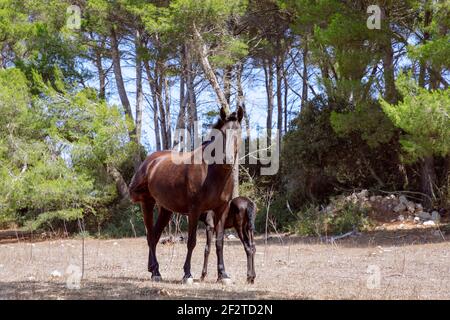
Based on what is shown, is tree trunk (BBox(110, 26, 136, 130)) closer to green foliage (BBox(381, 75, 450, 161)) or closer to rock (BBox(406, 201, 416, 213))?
rock (BBox(406, 201, 416, 213))

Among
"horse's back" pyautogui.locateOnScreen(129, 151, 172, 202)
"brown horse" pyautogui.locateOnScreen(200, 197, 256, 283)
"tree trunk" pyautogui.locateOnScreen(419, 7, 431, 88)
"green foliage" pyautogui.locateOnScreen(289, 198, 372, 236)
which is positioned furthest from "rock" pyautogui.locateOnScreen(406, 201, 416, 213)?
"horse's back" pyautogui.locateOnScreen(129, 151, 172, 202)

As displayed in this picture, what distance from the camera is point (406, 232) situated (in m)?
15.2

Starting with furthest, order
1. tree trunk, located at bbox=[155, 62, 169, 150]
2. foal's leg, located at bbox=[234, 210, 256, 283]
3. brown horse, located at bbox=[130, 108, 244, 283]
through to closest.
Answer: tree trunk, located at bbox=[155, 62, 169, 150] < foal's leg, located at bbox=[234, 210, 256, 283] < brown horse, located at bbox=[130, 108, 244, 283]

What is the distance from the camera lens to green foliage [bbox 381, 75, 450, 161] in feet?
40.7

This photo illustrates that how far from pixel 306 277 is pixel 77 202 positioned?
12792 millimetres

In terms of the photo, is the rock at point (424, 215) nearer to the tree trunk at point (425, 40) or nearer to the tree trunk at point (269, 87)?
the tree trunk at point (425, 40)

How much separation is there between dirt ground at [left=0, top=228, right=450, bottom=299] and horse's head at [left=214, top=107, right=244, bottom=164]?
160 cm

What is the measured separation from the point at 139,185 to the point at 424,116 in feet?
22.9

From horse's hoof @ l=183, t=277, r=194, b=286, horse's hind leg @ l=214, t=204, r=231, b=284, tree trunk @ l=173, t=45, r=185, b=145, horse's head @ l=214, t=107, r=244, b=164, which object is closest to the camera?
horse's head @ l=214, t=107, r=244, b=164

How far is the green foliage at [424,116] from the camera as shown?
12406 mm

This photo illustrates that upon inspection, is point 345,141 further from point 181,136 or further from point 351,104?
point 181,136

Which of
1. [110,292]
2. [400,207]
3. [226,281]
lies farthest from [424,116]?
[110,292]

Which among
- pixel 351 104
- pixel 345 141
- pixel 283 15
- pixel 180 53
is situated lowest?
pixel 345 141
